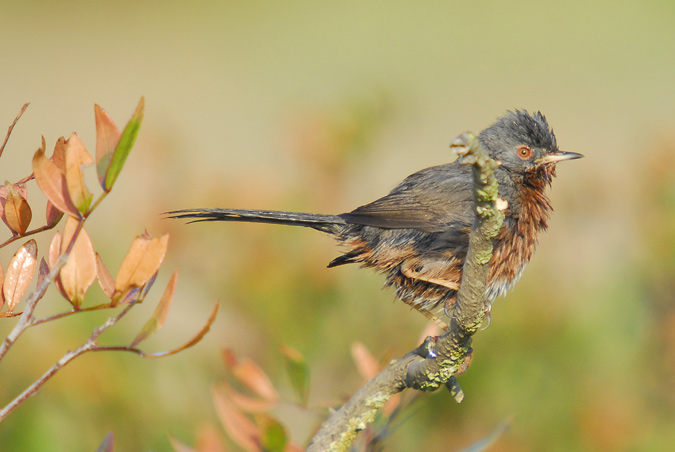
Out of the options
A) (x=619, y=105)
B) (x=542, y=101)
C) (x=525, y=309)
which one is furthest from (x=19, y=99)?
(x=525, y=309)

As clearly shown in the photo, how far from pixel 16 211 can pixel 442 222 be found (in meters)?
1.81

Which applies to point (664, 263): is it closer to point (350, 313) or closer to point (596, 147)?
point (350, 313)

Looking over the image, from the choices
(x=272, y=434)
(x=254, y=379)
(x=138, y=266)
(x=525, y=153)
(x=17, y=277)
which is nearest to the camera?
(x=138, y=266)

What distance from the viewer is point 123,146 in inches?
43.4

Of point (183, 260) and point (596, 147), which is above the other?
point (183, 260)

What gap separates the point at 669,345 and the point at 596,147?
924 centimetres

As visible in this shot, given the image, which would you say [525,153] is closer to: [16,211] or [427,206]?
[427,206]

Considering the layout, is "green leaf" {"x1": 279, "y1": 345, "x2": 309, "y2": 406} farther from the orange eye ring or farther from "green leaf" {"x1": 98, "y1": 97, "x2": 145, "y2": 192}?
the orange eye ring

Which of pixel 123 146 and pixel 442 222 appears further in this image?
pixel 442 222

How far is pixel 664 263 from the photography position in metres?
4.15

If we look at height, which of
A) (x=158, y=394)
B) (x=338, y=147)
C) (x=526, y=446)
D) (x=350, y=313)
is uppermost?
(x=338, y=147)

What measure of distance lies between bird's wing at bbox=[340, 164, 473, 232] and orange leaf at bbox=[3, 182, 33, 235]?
1660 mm

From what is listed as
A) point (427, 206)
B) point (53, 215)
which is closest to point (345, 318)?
point (427, 206)

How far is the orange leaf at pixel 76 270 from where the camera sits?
1186mm
